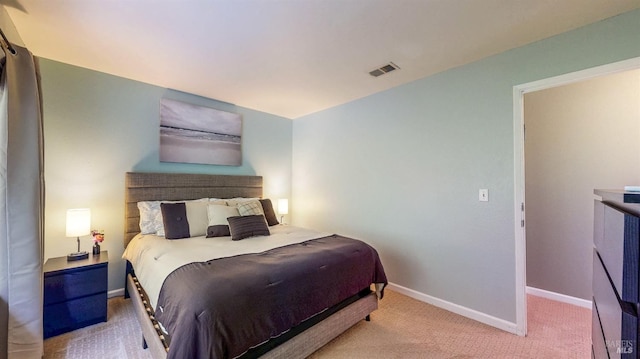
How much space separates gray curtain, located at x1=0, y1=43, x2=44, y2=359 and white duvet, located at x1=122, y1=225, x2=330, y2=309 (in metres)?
0.62

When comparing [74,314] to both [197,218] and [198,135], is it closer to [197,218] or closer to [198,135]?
[197,218]

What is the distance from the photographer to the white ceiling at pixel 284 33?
1.71 metres

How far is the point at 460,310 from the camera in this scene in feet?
8.29

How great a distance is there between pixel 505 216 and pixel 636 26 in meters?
1.56

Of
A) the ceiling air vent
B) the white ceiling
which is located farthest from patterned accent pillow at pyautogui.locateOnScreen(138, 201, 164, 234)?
the ceiling air vent

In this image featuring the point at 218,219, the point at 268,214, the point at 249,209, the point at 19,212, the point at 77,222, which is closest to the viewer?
the point at 19,212

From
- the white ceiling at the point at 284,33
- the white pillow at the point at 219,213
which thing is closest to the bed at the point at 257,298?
the white pillow at the point at 219,213

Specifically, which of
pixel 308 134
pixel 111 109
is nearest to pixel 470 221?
pixel 308 134

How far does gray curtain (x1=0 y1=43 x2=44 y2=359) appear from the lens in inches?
60.9

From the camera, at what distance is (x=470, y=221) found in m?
2.48

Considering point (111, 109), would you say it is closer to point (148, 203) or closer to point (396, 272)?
point (148, 203)

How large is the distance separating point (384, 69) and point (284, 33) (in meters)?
1.13

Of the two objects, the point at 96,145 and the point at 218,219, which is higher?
the point at 96,145

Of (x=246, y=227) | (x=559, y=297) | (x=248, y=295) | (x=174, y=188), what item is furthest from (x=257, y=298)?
(x=559, y=297)
